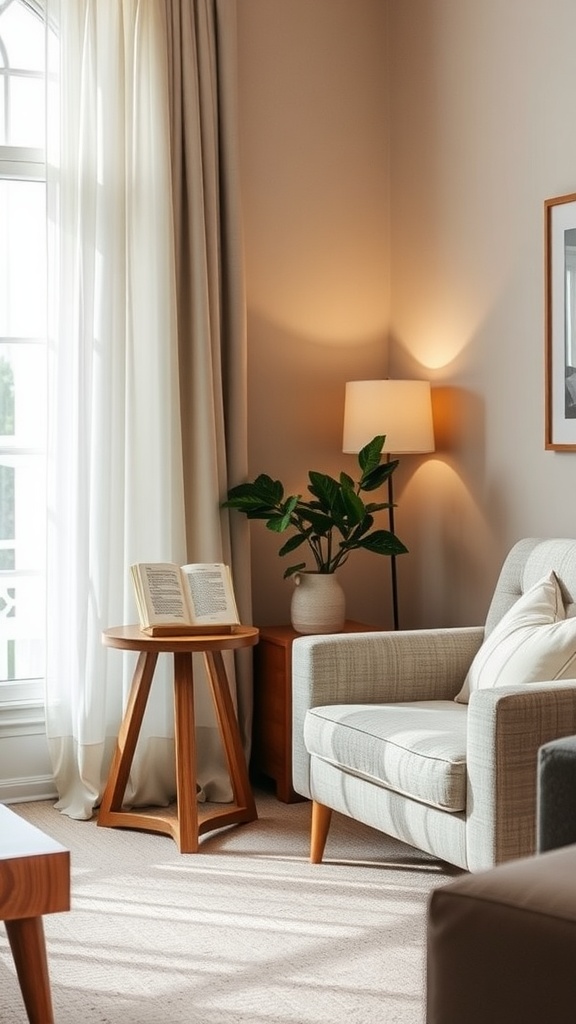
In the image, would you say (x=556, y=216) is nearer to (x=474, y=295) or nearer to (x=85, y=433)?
(x=474, y=295)

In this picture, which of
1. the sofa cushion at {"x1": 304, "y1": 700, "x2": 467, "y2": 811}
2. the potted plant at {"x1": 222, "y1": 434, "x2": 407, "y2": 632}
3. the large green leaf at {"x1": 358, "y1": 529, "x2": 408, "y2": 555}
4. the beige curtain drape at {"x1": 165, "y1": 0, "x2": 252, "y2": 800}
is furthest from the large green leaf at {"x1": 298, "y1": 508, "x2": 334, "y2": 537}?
the sofa cushion at {"x1": 304, "y1": 700, "x2": 467, "y2": 811}

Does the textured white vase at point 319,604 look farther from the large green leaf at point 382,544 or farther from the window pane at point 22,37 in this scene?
the window pane at point 22,37

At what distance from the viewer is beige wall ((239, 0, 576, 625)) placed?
3984 millimetres

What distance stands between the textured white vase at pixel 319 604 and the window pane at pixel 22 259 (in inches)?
48.5

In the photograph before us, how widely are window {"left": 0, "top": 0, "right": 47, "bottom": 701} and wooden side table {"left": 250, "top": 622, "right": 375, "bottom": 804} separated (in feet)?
2.45

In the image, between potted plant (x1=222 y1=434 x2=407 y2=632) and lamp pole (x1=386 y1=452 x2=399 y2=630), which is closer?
potted plant (x1=222 y1=434 x2=407 y2=632)

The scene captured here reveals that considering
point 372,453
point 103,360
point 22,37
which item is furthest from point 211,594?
point 22,37

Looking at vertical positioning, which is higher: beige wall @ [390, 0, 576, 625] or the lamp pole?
beige wall @ [390, 0, 576, 625]

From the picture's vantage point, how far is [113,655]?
13.6 ft

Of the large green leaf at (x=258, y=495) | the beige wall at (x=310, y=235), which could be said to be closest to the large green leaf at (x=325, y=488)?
the large green leaf at (x=258, y=495)

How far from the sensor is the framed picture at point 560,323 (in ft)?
12.1

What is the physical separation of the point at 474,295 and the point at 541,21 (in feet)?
2.85

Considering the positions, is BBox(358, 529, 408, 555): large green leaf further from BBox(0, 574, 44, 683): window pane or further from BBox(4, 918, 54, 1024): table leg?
BBox(4, 918, 54, 1024): table leg

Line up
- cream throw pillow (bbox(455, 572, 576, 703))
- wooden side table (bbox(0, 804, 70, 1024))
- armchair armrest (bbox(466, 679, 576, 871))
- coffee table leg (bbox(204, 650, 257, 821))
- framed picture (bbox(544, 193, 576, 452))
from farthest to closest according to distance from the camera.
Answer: coffee table leg (bbox(204, 650, 257, 821)) < framed picture (bbox(544, 193, 576, 452)) < cream throw pillow (bbox(455, 572, 576, 703)) < armchair armrest (bbox(466, 679, 576, 871)) < wooden side table (bbox(0, 804, 70, 1024))
